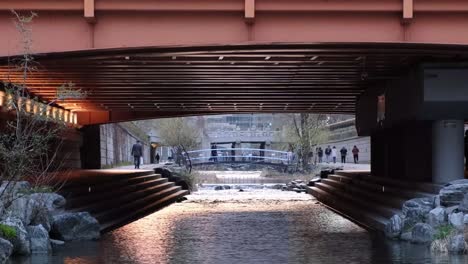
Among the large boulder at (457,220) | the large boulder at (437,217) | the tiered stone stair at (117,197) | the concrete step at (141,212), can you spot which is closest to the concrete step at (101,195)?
the tiered stone stair at (117,197)

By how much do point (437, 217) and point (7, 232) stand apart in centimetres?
801

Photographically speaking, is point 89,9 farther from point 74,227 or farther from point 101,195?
point 101,195

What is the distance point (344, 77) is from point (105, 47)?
8805 mm

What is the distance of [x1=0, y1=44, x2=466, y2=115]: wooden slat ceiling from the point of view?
14445mm

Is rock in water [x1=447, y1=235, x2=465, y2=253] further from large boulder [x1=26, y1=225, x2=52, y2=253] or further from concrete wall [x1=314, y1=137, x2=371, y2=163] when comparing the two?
concrete wall [x1=314, y1=137, x2=371, y2=163]

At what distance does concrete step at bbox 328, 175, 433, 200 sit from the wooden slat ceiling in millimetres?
3136

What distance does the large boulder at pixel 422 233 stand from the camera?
42.6ft

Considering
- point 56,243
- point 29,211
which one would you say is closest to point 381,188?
point 56,243

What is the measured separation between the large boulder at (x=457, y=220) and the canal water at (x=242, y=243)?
0.75 metres

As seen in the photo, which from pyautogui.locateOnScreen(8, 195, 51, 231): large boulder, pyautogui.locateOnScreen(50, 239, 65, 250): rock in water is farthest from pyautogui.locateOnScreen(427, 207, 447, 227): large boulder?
pyautogui.locateOnScreen(8, 195, 51, 231): large boulder

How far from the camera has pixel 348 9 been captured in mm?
13523

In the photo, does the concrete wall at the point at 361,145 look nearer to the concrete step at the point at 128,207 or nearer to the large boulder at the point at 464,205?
the concrete step at the point at 128,207

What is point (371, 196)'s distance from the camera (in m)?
19.4

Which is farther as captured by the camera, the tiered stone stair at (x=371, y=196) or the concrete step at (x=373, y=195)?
the concrete step at (x=373, y=195)
